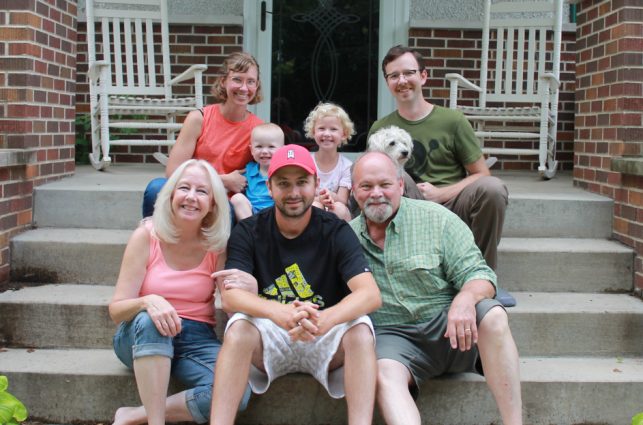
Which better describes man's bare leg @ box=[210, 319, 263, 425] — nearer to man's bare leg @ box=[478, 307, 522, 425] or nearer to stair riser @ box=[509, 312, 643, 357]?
man's bare leg @ box=[478, 307, 522, 425]

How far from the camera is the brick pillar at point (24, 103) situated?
3.80 meters

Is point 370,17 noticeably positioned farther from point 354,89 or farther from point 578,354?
point 578,354

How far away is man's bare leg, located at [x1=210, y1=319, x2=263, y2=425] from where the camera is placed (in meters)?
2.65

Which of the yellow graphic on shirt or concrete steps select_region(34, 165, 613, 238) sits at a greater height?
concrete steps select_region(34, 165, 613, 238)

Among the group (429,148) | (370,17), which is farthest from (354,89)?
(429,148)

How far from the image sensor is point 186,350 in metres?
2.92

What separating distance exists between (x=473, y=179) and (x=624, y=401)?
1117 millimetres

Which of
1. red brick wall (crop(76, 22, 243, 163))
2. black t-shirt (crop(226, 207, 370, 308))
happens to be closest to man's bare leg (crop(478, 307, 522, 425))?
black t-shirt (crop(226, 207, 370, 308))

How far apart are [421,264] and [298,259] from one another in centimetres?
45

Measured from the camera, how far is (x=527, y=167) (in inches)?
245

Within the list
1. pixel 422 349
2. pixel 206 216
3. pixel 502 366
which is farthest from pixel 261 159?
pixel 502 366

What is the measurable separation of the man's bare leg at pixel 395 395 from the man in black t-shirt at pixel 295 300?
0.20 ft

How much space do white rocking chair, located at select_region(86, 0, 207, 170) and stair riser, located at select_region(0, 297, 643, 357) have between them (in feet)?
6.17

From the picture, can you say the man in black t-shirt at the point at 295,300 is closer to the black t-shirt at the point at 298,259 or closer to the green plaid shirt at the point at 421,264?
the black t-shirt at the point at 298,259
